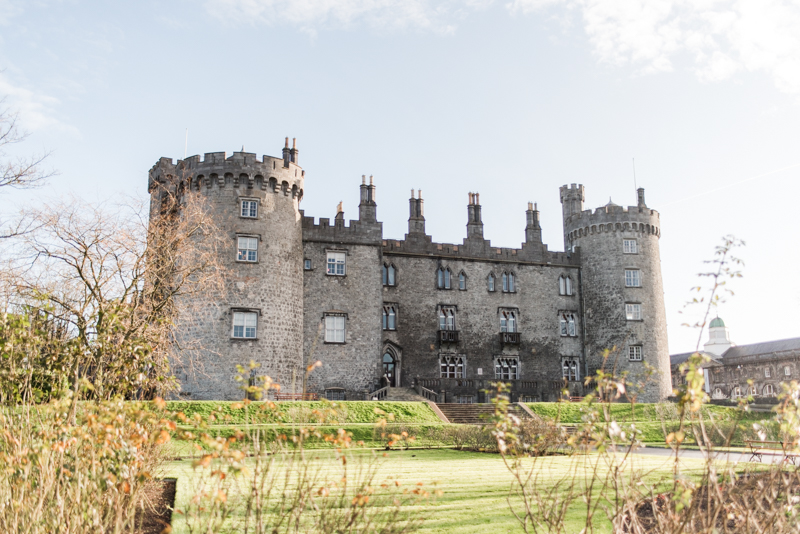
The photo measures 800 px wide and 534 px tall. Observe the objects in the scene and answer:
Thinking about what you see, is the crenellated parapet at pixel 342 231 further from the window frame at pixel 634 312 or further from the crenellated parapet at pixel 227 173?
the window frame at pixel 634 312

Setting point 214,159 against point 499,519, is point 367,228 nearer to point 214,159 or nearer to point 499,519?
point 214,159

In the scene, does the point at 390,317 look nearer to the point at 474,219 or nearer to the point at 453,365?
the point at 453,365

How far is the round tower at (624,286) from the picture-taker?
119 feet

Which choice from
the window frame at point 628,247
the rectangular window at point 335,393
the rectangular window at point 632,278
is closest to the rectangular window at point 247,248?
the rectangular window at point 335,393

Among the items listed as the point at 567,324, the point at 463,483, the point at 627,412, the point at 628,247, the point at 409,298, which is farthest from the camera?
the point at 628,247

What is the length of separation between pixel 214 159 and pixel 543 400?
19.7m

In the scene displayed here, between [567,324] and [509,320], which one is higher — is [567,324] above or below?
→ below

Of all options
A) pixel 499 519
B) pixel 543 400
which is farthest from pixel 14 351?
pixel 543 400

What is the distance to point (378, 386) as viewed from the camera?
1230 inches

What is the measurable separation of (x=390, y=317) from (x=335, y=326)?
Answer: 352 cm

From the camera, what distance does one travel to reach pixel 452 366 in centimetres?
3472

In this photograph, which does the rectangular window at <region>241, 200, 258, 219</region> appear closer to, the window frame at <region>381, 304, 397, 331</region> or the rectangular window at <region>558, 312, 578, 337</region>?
the window frame at <region>381, 304, 397, 331</region>

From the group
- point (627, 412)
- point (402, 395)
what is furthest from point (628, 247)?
point (402, 395)

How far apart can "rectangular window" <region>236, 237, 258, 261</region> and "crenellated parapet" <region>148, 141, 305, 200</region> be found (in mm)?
2320
